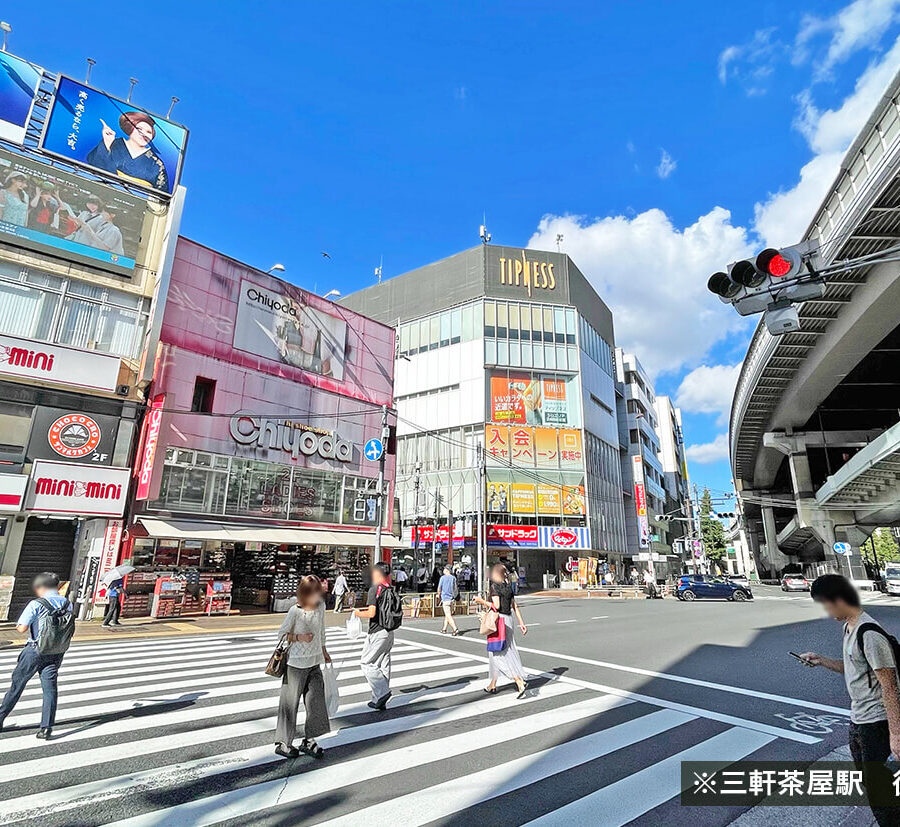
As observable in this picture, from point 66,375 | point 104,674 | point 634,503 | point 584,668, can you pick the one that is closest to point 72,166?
point 66,375

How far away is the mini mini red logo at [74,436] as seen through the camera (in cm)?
1712

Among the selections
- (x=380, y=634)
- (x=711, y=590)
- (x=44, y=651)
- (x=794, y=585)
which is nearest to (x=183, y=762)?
(x=44, y=651)

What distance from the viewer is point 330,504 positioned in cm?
2464

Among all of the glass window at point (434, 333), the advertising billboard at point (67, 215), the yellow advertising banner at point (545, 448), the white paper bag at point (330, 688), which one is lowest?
the white paper bag at point (330, 688)

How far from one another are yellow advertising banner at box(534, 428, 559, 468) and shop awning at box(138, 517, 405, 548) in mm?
20892

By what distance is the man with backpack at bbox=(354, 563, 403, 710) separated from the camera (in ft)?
21.7

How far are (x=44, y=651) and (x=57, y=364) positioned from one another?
1520 cm

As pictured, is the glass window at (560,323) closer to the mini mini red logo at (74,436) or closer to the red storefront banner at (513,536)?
the red storefront banner at (513,536)

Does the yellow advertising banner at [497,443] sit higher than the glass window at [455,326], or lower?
lower

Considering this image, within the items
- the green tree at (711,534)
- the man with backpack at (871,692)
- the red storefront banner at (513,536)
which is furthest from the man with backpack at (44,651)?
the green tree at (711,534)

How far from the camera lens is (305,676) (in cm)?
522

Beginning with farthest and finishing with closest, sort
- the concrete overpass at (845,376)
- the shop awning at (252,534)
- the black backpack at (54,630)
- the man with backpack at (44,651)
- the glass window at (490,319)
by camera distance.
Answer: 1. the glass window at (490,319)
2. the shop awning at (252,534)
3. the concrete overpass at (845,376)
4. the black backpack at (54,630)
5. the man with backpack at (44,651)

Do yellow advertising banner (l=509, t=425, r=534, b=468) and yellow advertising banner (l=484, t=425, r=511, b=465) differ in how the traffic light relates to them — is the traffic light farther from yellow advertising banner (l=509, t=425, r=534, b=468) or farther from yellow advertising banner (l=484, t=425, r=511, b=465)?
yellow advertising banner (l=509, t=425, r=534, b=468)

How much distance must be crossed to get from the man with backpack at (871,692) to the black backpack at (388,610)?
16.4 feet
